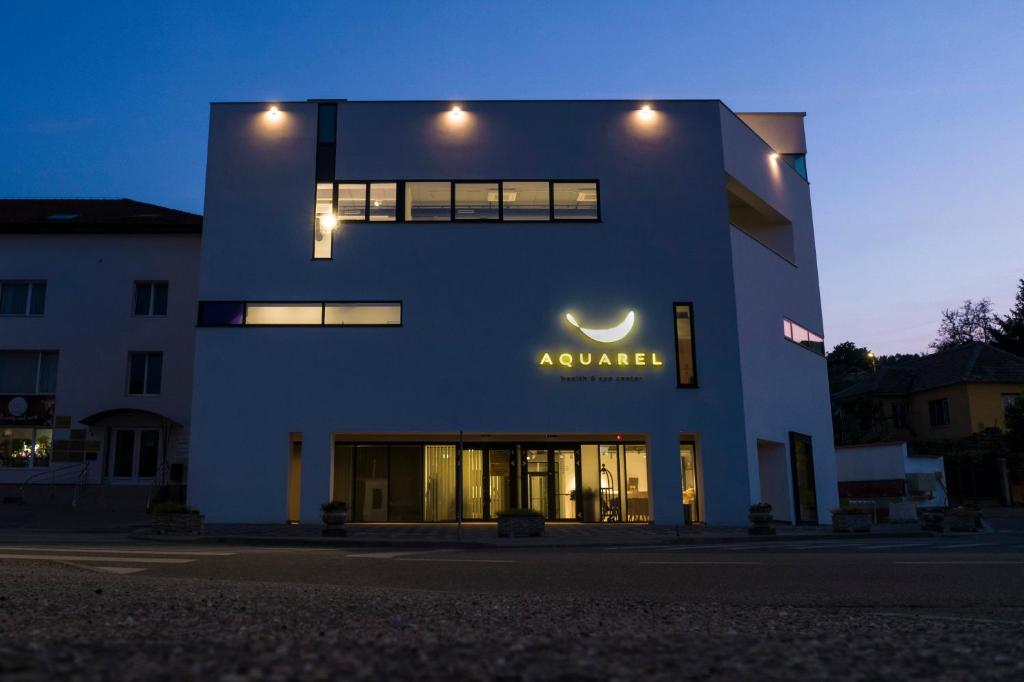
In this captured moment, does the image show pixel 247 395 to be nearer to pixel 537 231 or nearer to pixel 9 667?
pixel 537 231

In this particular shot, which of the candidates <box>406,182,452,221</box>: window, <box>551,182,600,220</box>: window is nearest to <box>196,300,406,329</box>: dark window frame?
<box>406,182,452,221</box>: window

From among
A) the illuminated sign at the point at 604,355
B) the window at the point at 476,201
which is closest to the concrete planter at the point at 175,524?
the illuminated sign at the point at 604,355

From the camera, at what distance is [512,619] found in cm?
640

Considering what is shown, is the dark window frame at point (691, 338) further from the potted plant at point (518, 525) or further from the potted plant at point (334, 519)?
the potted plant at point (334, 519)

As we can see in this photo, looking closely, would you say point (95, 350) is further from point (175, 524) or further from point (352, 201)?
point (175, 524)

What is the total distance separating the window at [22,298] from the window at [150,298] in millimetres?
3728

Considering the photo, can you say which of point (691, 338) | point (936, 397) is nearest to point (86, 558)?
point (691, 338)

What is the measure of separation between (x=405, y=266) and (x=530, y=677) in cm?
2497

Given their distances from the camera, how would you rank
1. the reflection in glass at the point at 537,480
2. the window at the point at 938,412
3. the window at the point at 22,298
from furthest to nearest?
the window at the point at 938,412, the window at the point at 22,298, the reflection in glass at the point at 537,480

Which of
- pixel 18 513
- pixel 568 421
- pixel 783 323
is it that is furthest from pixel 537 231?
pixel 18 513

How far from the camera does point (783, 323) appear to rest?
32.4 metres

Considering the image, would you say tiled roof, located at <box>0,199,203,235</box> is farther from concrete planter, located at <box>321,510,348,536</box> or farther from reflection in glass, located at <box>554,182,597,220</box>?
concrete planter, located at <box>321,510,348,536</box>

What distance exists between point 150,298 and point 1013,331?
59.8 metres

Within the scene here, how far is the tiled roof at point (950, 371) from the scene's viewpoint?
50.8m
